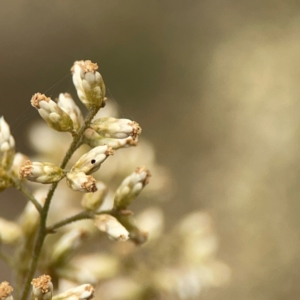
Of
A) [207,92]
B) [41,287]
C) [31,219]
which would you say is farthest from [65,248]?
[207,92]

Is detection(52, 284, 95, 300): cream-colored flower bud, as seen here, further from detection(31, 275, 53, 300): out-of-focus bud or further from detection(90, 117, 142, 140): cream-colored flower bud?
detection(90, 117, 142, 140): cream-colored flower bud

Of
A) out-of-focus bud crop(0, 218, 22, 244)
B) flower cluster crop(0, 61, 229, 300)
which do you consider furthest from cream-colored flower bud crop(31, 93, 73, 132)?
out-of-focus bud crop(0, 218, 22, 244)

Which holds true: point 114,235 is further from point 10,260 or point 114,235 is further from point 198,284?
point 198,284

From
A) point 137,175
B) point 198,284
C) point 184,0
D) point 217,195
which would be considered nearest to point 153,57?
point 184,0

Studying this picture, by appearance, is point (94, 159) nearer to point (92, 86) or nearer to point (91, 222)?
point (92, 86)

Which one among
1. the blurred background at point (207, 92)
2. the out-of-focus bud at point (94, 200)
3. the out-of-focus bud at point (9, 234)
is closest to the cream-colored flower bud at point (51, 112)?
the out-of-focus bud at point (94, 200)

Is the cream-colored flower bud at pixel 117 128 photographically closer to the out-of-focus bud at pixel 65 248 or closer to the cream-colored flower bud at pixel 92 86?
the cream-colored flower bud at pixel 92 86

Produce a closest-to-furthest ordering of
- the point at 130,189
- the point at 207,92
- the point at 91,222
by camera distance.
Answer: the point at 130,189 < the point at 91,222 < the point at 207,92

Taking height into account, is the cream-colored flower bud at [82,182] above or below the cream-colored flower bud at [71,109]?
below
